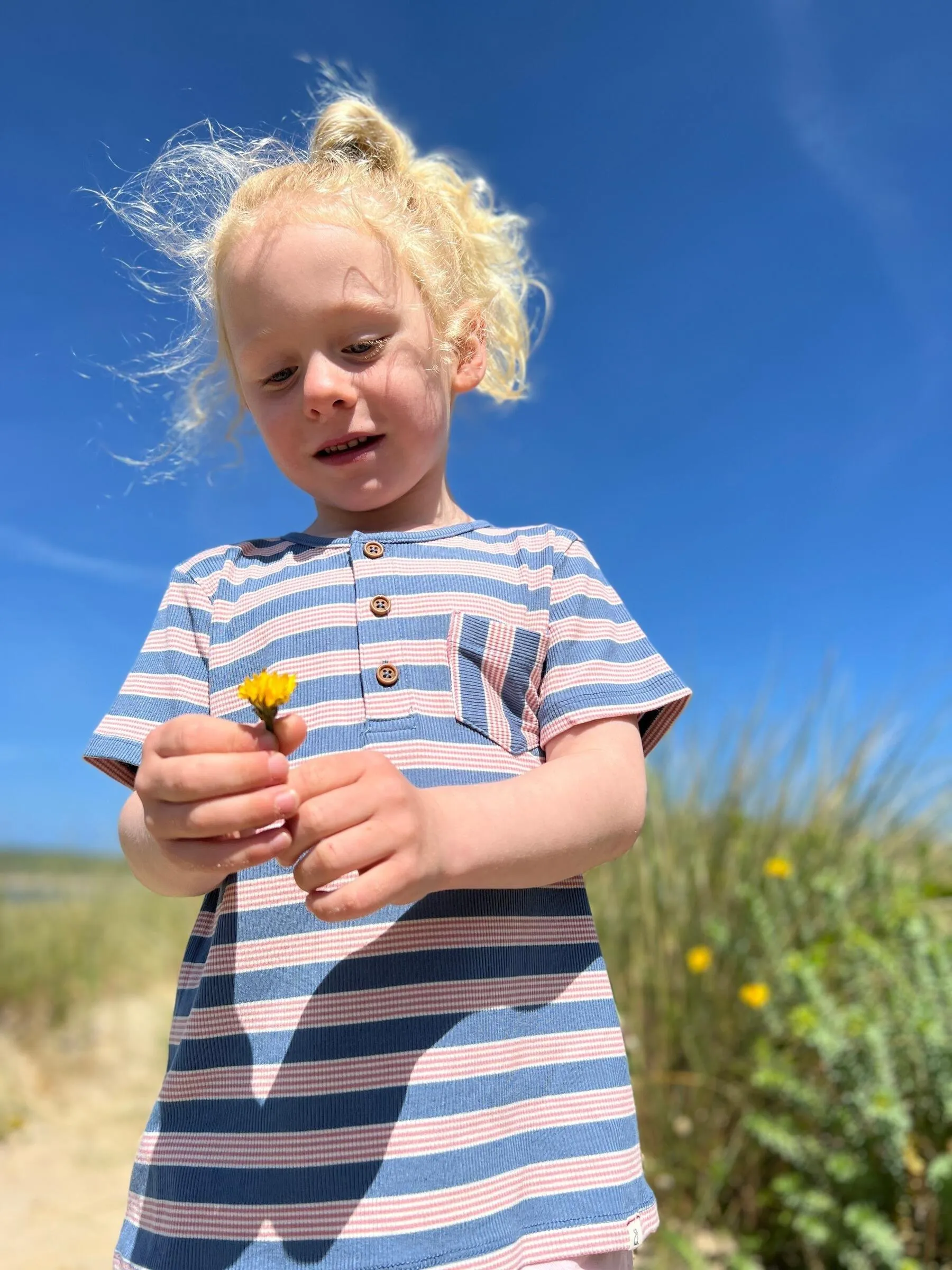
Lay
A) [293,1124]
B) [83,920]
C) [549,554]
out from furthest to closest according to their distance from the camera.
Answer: [83,920] → [549,554] → [293,1124]

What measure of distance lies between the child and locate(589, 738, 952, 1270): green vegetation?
62.0 inches

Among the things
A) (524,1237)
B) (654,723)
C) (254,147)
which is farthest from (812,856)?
(254,147)

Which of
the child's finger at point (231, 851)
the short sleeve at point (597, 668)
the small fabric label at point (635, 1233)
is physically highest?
the short sleeve at point (597, 668)

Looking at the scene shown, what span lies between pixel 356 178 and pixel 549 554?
712mm

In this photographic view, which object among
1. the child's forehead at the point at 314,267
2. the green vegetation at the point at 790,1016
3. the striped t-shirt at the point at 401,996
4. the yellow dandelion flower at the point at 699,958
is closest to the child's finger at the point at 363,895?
the striped t-shirt at the point at 401,996

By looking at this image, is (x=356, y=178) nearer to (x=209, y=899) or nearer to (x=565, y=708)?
(x=565, y=708)

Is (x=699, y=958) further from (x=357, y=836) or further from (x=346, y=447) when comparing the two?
(x=357, y=836)

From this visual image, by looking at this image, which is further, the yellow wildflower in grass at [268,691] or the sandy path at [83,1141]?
the sandy path at [83,1141]

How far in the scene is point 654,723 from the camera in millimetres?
1271

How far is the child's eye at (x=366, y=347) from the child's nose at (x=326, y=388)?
33 millimetres

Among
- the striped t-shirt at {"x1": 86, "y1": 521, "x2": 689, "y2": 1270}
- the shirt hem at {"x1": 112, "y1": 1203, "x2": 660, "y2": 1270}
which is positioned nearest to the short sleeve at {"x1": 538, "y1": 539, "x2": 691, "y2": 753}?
the striped t-shirt at {"x1": 86, "y1": 521, "x2": 689, "y2": 1270}

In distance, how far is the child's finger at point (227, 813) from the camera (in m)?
0.83

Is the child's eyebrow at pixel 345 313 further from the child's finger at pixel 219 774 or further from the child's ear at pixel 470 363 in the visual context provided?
the child's finger at pixel 219 774

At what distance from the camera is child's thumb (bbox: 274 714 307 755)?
86 centimetres
